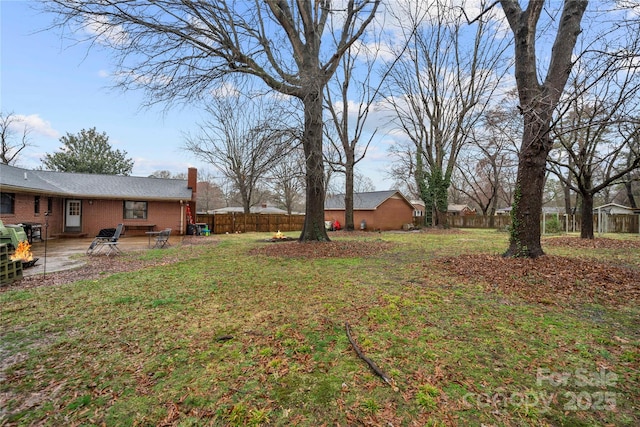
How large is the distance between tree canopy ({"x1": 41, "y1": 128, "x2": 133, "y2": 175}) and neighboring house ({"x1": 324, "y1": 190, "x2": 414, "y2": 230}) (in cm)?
2312

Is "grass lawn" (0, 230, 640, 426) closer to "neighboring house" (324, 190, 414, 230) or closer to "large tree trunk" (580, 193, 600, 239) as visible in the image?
"large tree trunk" (580, 193, 600, 239)

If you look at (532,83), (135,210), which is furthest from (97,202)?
(532,83)

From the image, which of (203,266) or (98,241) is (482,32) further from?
(98,241)

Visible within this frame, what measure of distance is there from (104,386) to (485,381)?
3.37m

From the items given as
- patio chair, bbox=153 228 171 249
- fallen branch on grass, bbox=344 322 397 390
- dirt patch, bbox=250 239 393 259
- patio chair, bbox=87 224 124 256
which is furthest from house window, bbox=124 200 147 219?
fallen branch on grass, bbox=344 322 397 390

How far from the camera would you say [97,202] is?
17.5 m

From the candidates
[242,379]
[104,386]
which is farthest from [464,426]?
[104,386]

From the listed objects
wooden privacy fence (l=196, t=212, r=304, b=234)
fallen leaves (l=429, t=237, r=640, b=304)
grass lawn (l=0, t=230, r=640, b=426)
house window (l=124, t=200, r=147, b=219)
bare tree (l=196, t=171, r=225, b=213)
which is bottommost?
grass lawn (l=0, t=230, r=640, b=426)

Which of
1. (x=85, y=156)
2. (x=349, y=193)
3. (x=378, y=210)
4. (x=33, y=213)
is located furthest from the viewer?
(x=85, y=156)

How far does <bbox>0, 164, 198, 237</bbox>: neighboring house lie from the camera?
14238 millimetres

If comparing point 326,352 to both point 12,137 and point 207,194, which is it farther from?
point 207,194

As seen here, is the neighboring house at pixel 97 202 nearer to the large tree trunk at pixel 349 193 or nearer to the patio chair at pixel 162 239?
the patio chair at pixel 162 239

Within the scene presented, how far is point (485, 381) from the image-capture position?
2.45 meters

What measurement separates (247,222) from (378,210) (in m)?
11.3
